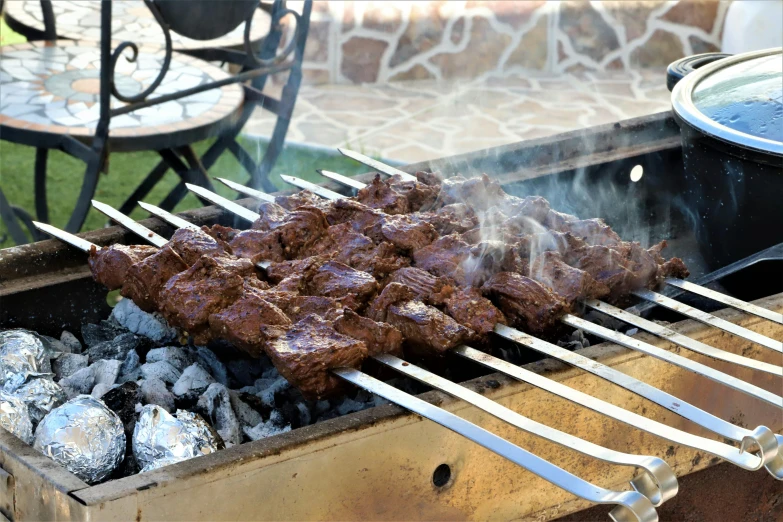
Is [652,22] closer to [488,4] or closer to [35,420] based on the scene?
[488,4]

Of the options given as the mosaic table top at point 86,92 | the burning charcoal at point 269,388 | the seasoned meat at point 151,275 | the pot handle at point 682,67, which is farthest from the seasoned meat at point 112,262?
the pot handle at point 682,67

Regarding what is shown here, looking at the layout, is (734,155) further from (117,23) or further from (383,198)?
(117,23)

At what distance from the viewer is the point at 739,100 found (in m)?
3.32

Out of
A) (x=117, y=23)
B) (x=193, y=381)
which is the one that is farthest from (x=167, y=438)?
(x=117, y=23)

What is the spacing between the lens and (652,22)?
10.6 metres

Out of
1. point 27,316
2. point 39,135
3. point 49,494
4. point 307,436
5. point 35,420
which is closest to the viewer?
point 49,494

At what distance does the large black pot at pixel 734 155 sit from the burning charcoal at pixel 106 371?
6.71 ft

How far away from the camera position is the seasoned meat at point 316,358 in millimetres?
2414

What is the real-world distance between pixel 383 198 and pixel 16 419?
145cm

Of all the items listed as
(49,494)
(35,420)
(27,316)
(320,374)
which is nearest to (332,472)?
(320,374)

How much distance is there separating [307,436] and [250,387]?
709 millimetres

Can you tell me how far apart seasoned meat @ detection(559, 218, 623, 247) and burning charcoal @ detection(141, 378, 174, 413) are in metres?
1.38

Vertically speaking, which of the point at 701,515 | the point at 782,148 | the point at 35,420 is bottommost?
the point at 701,515

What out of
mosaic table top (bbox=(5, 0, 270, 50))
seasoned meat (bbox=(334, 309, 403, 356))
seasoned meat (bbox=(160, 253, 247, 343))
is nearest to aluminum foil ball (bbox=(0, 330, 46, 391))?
seasoned meat (bbox=(160, 253, 247, 343))
